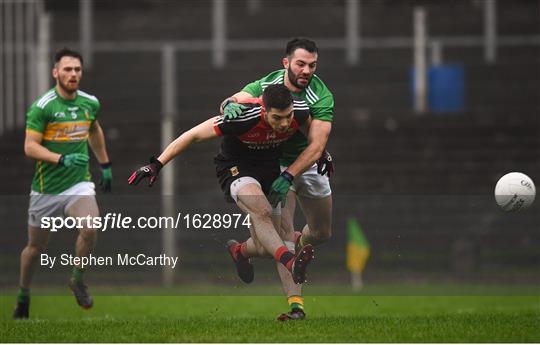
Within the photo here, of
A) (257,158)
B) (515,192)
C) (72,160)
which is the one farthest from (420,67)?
(257,158)

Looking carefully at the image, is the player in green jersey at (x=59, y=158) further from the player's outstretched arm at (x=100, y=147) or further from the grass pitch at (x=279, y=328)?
the grass pitch at (x=279, y=328)

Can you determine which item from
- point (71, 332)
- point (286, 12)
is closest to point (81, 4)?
point (286, 12)

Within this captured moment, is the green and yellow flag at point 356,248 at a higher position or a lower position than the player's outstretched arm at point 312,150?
lower

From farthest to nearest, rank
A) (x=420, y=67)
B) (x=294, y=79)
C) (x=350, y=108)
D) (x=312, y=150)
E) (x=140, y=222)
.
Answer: (x=350, y=108) → (x=420, y=67) → (x=140, y=222) → (x=294, y=79) → (x=312, y=150)

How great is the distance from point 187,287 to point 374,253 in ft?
7.87

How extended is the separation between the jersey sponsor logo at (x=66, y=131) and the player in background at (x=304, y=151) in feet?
6.77

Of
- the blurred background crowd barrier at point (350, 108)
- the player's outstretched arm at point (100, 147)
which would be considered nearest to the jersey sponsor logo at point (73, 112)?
the player's outstretched arm at point (100, 147)

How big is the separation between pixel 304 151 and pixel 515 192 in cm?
194

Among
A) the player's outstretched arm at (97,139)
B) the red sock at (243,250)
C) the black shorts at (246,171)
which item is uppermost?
the player's outstretched arm at (97,139)

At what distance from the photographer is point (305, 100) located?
496 inches

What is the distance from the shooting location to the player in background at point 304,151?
12.2 meters

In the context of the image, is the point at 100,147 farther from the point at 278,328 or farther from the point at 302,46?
the point at 278,328

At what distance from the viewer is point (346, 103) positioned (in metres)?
24.0

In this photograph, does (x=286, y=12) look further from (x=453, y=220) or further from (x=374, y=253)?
(x=374, y=253)
